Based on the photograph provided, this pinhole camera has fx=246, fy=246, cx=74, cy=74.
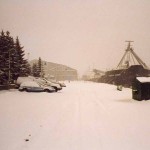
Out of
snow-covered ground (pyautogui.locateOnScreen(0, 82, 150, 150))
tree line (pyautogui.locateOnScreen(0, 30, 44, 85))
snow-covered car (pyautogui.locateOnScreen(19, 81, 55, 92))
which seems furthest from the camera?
tree line (pyautogui.locateOnScreen(0, 30, 44, 85))

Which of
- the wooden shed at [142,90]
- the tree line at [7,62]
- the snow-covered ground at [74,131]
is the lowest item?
the snow-covered ground at [74,131]

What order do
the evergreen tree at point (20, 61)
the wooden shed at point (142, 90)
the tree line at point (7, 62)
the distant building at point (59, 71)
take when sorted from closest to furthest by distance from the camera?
the wooden shed at point (142, 90), the tree line at point (7, 62), the evergreen tree at point (20, 61), the distant building at point (59, 71)

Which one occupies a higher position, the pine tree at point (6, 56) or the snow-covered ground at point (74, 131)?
the pine tree at point (6, 56)

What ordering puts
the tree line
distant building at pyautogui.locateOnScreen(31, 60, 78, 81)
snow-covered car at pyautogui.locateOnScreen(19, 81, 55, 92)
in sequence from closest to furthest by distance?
snow-covered car at pyautogui.locateOnScreen(19, 81, 55, 92) → the tree line → distant building at pyautogui.locateOnScreen(31, 60, 78, 81)

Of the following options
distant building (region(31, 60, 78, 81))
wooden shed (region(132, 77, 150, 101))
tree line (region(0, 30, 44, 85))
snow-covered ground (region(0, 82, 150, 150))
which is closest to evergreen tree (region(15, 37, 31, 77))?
tree line (region(0, 30, 44, 85))

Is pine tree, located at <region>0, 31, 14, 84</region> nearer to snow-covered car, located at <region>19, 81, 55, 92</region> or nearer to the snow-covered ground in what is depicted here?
snow-covered car, located at <region>19, 81, 55, 92</region>

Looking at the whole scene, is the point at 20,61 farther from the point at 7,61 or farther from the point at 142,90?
the point at 142,90

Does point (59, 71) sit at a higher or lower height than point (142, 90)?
higher

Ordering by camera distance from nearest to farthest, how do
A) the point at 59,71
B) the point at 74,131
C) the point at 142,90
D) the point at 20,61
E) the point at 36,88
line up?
1. the point at 74,131
2. the point at 142,90
3. the point at 36,88
4. the point at 20,61
5. the point at 59,71

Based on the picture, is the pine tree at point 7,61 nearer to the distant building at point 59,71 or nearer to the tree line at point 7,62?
the tree line at point 7,62

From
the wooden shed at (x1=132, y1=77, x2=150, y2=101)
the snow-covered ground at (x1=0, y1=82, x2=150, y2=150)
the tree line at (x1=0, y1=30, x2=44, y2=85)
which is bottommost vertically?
the snow-covered ground at (x1=0, y1=82, x2=150, y2=150)

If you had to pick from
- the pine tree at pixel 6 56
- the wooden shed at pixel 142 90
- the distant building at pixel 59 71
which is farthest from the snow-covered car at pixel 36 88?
the distant building at pixel 59 71

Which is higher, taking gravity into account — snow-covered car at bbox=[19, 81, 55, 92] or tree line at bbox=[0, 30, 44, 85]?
tree line at bbox=[0, 30, 44, 85]

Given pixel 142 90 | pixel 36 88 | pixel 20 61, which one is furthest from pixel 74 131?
pixel 20 61
